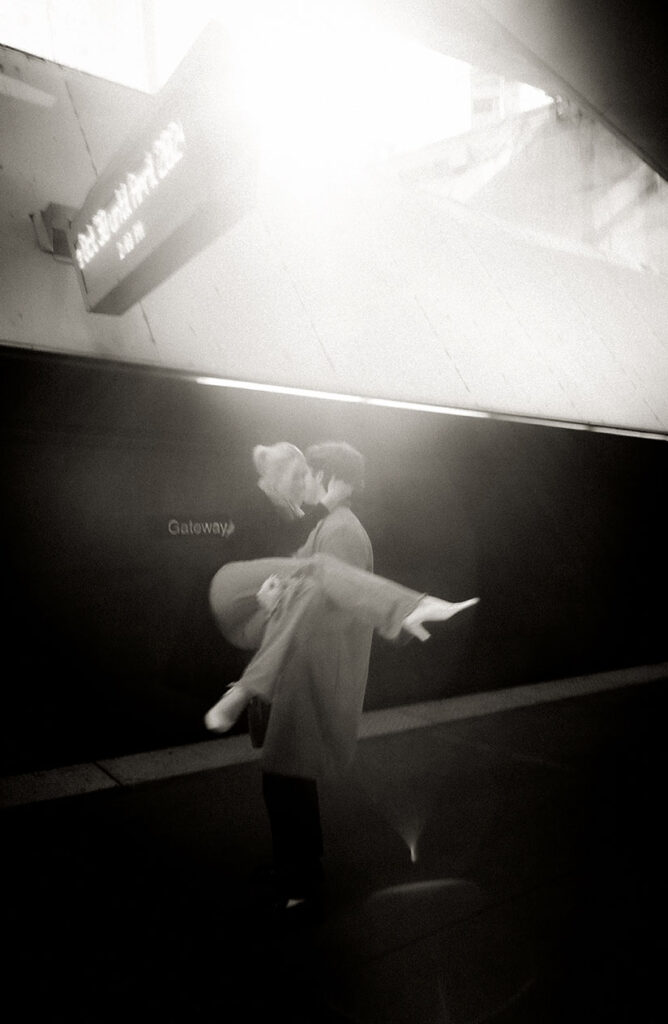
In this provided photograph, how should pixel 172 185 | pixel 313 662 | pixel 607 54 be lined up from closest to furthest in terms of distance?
pixel 172 185
pixel 313 662
pixel 607 54

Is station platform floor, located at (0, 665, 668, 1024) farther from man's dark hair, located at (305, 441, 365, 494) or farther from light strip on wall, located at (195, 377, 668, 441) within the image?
light strip on wall, located at (195, 377, 668, 441)

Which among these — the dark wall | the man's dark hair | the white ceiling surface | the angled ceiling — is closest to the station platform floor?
the dark wall

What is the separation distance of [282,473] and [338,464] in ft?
3.93

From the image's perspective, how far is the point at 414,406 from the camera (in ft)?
19.1

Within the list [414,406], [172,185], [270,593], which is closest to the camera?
[172,185]

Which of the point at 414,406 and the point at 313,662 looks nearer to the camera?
the point at 313,662

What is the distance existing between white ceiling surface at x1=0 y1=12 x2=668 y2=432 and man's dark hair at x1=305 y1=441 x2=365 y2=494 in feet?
3.37

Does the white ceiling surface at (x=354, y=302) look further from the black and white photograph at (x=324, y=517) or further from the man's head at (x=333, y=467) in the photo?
the man's head at (x=333, y=467)

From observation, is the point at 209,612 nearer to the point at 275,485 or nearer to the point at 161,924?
the point at 275,485

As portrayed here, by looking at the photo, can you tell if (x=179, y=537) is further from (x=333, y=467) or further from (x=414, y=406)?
(x=414, y=406)

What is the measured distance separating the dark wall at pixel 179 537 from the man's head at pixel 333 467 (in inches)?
39.5

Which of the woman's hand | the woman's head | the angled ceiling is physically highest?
the angled ceiling

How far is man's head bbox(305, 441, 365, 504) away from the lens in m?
4.29

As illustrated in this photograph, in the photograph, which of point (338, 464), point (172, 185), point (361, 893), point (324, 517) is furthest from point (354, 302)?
point (361, 893)
